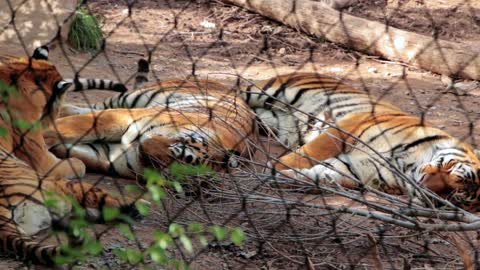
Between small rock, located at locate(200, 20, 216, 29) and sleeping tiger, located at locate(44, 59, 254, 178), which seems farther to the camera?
small rock, located at locate(200, 20, 216, 29)

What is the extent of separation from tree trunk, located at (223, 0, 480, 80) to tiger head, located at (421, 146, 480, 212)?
1.52m

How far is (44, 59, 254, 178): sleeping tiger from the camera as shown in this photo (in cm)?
364

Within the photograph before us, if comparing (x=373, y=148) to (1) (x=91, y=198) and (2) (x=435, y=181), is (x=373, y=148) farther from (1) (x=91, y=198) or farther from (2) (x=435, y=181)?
(1) (x=91, y=198)

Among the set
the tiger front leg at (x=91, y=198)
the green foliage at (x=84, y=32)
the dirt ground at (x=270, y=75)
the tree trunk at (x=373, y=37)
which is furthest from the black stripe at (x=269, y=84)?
the tiger front leg at (x=91, y=198)

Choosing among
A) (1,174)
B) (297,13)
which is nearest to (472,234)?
(1,174)

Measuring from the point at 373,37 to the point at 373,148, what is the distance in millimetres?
2246

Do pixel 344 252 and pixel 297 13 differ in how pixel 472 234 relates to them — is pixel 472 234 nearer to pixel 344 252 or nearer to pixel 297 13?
pixel 344 252

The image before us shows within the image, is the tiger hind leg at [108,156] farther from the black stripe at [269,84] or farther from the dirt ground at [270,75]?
the black stripe at [269,84]

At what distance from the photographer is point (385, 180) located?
3.90 m

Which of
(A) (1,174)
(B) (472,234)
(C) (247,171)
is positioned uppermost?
(B) (472,234)

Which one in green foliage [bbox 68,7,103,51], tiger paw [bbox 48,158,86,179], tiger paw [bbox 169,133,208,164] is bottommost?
green foliage [bbox 68,7,103,51]

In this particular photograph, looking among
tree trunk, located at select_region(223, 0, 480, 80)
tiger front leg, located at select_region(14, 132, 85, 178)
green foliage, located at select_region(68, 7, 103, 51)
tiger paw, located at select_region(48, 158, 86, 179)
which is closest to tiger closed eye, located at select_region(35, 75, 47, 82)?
tiger front leg, located at select_region(14, 132, 85, 178)

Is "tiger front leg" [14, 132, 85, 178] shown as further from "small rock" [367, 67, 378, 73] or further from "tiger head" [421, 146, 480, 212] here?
"small rock" [367, 67, 378, 73]

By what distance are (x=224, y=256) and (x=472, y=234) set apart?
2.88 ft
